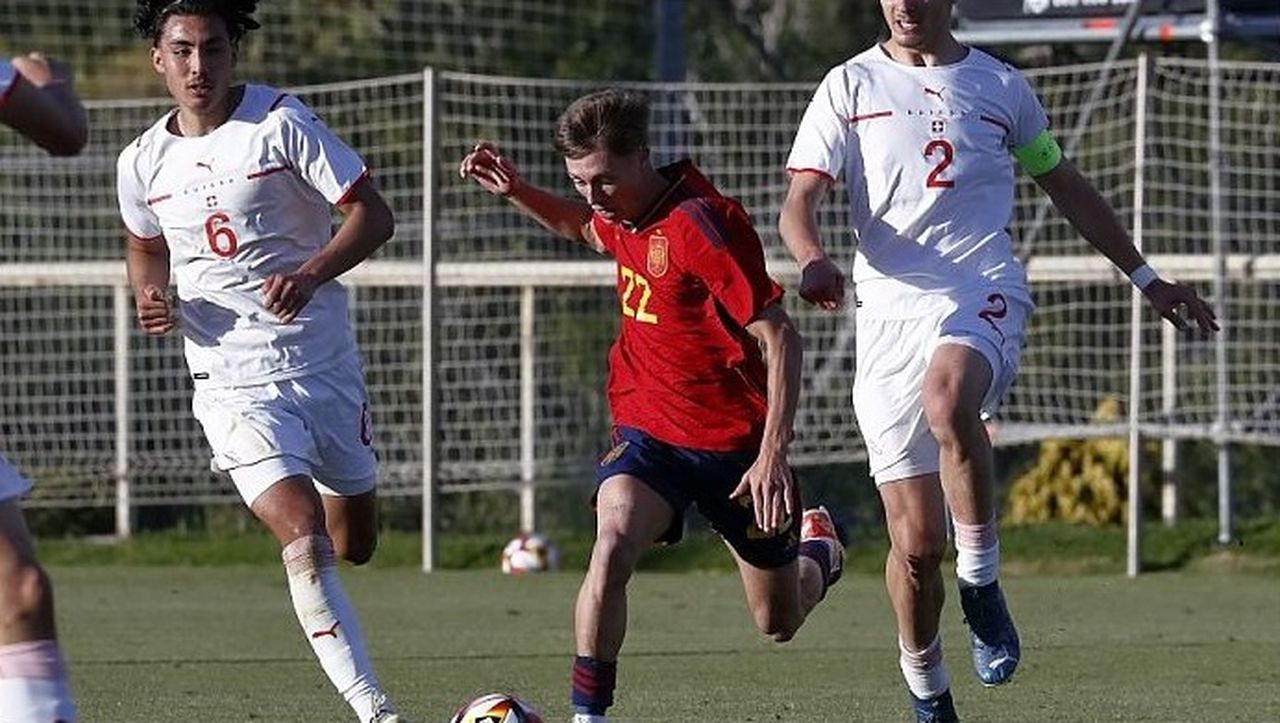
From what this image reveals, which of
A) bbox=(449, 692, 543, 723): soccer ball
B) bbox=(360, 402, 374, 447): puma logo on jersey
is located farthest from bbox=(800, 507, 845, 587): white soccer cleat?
bbox=(449, 692, 543, 723): soccer ball

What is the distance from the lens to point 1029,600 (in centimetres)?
1200

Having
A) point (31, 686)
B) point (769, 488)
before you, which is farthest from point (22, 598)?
point (769, 488)

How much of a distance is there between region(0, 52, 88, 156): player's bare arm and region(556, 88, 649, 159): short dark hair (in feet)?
6.75

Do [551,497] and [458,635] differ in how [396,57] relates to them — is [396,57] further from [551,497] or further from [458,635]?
[458,635]

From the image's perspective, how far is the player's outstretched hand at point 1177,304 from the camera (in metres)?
7.73

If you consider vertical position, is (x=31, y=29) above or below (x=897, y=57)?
above

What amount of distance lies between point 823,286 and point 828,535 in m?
2.01

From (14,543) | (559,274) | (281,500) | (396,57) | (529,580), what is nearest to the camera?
(14,543)

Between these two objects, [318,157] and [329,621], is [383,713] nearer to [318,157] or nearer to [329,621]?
[329,621]

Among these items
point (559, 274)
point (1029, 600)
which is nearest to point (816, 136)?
point (1029, 600)

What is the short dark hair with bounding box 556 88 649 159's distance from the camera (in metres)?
7.19

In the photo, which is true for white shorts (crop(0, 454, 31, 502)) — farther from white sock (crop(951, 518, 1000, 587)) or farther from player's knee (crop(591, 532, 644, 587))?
white sock (crop(951, 518, 1000, 587))

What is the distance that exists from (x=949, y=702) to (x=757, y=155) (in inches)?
291

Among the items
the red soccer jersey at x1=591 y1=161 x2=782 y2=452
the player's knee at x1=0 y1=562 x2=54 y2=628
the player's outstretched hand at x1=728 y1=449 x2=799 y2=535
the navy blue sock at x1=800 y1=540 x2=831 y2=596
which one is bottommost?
the navy blue sock at x1=800 y1=540 x2=831 y2=596
